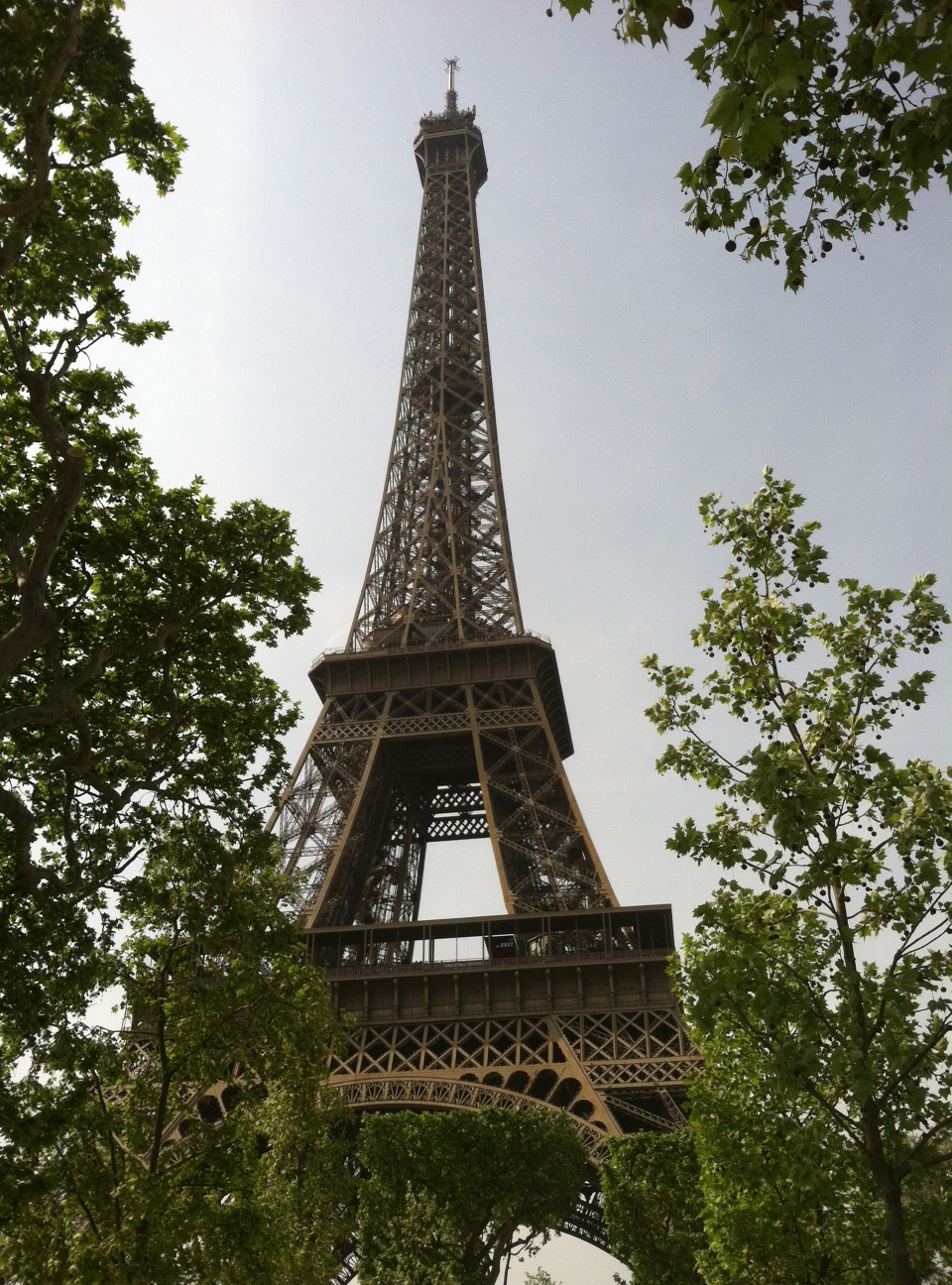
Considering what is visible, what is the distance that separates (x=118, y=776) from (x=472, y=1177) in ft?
55.1

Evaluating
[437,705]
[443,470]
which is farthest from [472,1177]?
[443,470]

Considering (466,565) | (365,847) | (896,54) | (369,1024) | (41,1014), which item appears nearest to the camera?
(896,54)

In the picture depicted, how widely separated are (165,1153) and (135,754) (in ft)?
21.0

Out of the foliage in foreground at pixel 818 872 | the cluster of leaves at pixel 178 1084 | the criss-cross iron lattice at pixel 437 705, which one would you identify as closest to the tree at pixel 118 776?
the cluster of leaves at pixel 178 1084

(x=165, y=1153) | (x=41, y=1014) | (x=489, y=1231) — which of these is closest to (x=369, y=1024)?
(x=489, y=1231)

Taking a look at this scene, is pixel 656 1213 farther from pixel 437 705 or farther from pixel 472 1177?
pixel 437 705

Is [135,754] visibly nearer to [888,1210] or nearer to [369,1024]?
[888,1210]

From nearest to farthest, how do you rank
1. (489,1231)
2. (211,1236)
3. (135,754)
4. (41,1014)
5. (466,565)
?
(41,1014) → (135,754) → (211,1236) → (489,1231) → (466,565)

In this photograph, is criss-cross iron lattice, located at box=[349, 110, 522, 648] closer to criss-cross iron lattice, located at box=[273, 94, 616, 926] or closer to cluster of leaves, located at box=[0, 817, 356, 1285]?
criss-cross iron lattice, located at box=[273, 94, 616, 926]

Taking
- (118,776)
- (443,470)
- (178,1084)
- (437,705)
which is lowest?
(178,1084)

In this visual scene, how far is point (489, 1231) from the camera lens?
1132 inches

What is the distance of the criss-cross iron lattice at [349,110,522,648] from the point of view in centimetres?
4925

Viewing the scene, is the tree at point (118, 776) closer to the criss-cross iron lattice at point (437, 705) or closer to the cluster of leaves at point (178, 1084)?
the cluster of leaves at point (178, 1084)

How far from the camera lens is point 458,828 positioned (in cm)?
5028
